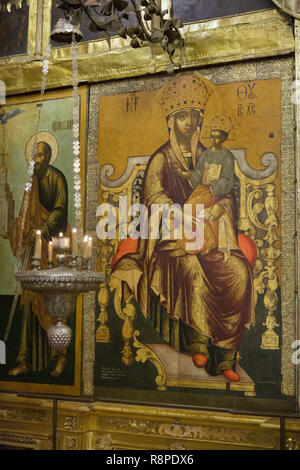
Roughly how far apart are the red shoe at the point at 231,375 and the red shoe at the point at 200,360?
194mm

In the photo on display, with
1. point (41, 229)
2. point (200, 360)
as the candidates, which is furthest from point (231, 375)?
point (41, 229)

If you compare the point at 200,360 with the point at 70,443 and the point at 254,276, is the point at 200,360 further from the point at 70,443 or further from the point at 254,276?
the point at 70,443

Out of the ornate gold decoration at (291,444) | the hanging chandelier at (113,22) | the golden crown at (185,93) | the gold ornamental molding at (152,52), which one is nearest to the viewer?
the hanging chandelier at (113,22)

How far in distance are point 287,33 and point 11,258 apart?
132 inches

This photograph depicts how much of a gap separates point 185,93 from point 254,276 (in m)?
1.78

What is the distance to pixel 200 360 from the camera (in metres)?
4.81

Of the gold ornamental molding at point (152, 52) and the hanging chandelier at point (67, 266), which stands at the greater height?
the gold ornamental molding at point (152, 52)

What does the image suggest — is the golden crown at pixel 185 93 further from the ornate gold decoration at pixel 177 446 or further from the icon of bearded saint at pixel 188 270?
the ornate gold decoration at pixel 177 446

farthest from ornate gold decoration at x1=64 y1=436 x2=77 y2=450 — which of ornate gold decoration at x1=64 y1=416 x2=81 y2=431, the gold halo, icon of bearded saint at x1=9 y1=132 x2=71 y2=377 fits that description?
the gold halo

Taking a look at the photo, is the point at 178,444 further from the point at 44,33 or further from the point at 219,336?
the point at 44,33

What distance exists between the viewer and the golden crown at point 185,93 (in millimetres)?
5048

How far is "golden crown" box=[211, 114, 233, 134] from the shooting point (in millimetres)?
4934

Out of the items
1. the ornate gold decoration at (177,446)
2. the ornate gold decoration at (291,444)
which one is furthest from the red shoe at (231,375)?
the ornate gold decoration at (177,446)

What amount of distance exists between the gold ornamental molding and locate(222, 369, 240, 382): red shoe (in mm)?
2699
